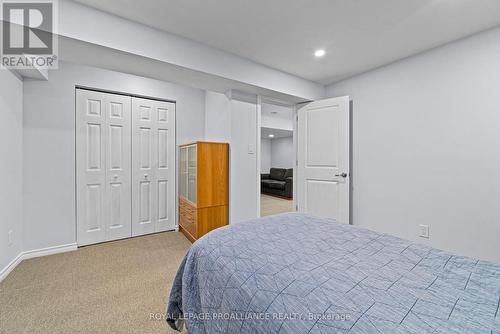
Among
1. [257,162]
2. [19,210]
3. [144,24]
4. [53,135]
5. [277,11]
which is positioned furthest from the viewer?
[257,162]

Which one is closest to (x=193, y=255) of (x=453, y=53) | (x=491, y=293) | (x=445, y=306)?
(x=445, y=306)

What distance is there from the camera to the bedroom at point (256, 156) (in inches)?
38.6

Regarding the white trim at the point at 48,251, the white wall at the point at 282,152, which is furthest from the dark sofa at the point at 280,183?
the white trim at the point at 48,251

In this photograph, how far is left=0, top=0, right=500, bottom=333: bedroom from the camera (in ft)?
3.22

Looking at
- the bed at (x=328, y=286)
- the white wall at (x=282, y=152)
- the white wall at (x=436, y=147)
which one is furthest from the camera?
the white wall at (x=282, y=152)

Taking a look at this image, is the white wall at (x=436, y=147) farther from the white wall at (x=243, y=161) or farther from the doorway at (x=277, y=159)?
the white wall at (x=243, y=161)

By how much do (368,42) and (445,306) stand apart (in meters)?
2.41

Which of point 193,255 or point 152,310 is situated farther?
point 152,310

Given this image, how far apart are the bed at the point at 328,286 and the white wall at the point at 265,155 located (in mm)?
7960

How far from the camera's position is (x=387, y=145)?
2684 millimetres

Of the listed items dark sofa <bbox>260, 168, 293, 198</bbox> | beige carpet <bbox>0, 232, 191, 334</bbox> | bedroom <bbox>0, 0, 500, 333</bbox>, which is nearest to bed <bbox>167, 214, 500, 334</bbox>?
bedroom <bbox>0, 0, 500, 333</bbox>

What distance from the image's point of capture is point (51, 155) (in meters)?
2.54

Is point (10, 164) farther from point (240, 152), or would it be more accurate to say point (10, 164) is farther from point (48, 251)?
point (240, 152)

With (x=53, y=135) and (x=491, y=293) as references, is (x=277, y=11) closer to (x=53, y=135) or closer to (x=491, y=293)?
(x=491, y=293)
